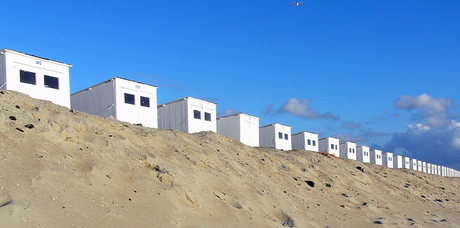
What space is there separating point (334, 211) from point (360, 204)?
2.81 meters

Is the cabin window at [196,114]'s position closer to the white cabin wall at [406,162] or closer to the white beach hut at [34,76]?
the white beach hut at [34,76]

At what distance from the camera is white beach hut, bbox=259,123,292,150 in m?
38.6

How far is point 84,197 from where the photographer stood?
6844 millimetres

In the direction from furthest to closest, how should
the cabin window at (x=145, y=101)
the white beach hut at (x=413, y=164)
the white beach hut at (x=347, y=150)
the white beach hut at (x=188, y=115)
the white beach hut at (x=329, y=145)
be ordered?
the white beach hut at (x=413, y=164) → the white beach hut at (x=347, y=150) → the white beach hut at (x=329, y=145) → the white beach hut at (x=188, y=115) → the cabin window at (x=145, y=101)

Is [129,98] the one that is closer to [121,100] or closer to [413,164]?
[121,100]

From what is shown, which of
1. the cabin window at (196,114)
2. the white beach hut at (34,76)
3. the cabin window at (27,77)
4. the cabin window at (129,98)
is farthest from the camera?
the cabin window at (196,114)

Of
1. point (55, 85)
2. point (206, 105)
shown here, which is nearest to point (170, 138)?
point (55, 85)

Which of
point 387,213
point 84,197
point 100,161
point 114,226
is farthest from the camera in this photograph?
point 387,213

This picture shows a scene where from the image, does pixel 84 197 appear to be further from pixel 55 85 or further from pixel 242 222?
pixel 55 85

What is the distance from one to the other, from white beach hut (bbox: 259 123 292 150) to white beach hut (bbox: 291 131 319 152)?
506cm

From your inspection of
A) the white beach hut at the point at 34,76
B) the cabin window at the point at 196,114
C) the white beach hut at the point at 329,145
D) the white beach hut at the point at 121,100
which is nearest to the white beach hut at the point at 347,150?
the white beach hut at the point at 329,145

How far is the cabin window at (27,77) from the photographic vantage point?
1852cm

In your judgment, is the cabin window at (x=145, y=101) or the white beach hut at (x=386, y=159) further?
the white beach hut at (x=386, y=159)

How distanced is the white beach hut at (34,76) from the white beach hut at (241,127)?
16521 mm
